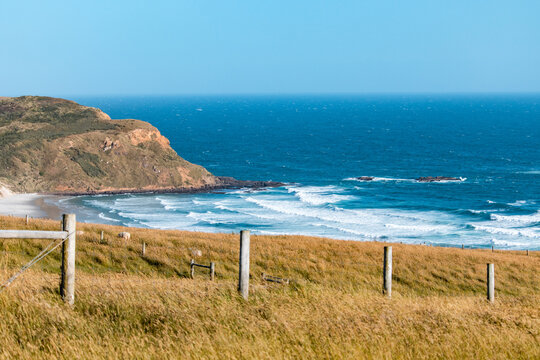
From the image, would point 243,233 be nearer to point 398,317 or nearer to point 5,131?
point 398,317

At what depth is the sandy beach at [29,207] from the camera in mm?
75125

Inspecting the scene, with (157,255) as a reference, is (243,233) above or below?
above

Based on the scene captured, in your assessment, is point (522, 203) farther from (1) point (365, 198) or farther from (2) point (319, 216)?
(2) point (319, 216)

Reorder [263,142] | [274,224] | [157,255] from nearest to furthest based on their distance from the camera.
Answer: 1. [157,255]
2. [274,224]
3. [263,142]

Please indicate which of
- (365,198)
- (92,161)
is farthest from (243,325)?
(92,161)

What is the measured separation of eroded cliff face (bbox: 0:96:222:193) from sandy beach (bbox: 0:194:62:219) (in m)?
5.41

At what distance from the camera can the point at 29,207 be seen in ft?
264

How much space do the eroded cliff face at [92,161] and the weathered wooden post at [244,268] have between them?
90.4 meters

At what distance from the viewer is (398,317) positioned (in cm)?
877

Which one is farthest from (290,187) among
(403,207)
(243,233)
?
(243,233)

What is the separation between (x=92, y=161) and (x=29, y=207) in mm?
23861

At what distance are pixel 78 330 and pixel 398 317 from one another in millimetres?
4055

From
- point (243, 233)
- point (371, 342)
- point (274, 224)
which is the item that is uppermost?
point (243, 233)

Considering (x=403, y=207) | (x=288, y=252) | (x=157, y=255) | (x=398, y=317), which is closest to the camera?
(x=398, y=317)
